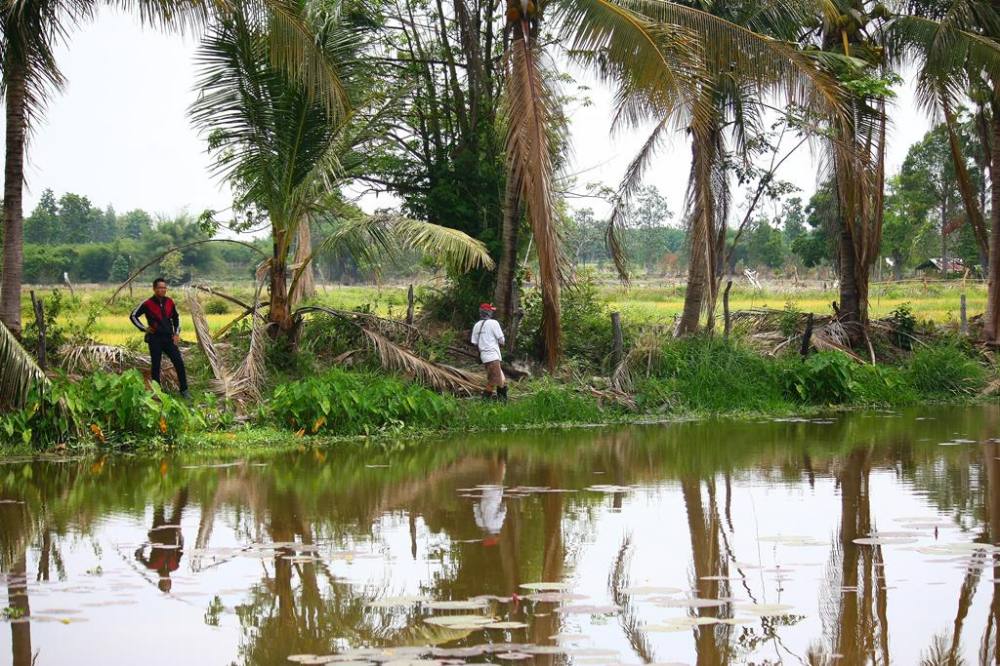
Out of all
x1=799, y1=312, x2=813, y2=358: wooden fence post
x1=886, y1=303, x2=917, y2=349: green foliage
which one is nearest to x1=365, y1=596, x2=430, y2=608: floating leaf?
x1=799, y1=312, x2=813, y2=358: wooden fence post

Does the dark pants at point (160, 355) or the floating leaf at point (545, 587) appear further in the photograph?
the dark pants at point (160, 355)

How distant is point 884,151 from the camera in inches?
830

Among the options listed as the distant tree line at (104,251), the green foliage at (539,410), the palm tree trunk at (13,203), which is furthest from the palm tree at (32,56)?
the distant tree line at (104,251)

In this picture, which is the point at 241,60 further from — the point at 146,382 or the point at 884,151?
the point at 884,151

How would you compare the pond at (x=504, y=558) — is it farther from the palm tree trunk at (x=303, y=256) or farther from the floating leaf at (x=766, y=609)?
the palm tree trunk at (x=303, y=256)

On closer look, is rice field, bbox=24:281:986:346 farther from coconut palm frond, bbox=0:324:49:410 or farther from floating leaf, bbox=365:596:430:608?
floating leaf, bbox=365:596:430:608

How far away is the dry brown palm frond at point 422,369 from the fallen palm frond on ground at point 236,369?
1690mm

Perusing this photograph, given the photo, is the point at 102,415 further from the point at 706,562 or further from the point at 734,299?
the point at 734,299

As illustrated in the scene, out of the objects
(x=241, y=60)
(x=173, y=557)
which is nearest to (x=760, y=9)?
(x=241, y=60)

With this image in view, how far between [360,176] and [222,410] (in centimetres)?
585

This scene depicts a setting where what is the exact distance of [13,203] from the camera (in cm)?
1506

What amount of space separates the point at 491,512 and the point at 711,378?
9.83 meters

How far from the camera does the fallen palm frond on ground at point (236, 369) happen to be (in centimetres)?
1580

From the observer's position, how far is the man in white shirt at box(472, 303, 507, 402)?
1728cm
